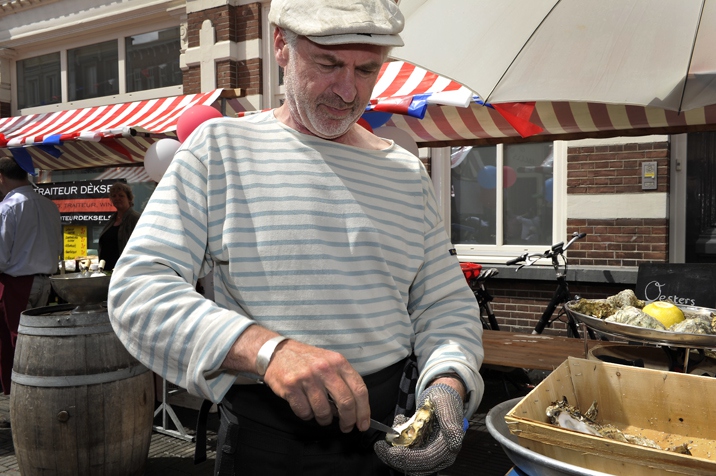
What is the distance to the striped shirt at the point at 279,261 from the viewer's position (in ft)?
3.58

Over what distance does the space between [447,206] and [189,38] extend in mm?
4741

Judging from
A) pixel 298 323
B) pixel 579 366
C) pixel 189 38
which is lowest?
pixel 579 366

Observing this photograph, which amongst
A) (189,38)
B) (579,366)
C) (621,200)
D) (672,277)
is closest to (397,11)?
(579,366)

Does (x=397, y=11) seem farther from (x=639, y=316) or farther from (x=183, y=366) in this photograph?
(x=639, y=316)

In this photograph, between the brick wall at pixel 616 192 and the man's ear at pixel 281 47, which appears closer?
the man's ear at pixel 281 47

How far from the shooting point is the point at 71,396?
3463 mm

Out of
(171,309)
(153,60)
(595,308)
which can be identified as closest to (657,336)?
(595,308)

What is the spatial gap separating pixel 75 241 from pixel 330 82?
26.8 ft

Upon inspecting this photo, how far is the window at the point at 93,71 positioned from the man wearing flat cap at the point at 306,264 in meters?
10.2

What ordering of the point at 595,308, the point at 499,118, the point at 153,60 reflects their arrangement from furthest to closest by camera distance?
the point at 153,60 < the point at 499,118 < the point at 595,308

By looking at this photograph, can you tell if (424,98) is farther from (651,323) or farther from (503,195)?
(503,195)

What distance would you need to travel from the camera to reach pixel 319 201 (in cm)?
133

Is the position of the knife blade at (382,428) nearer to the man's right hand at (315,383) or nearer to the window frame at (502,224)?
the man's right hand at (315,383)

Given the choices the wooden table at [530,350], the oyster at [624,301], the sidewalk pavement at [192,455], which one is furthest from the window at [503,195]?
the oyster at [624,301]
